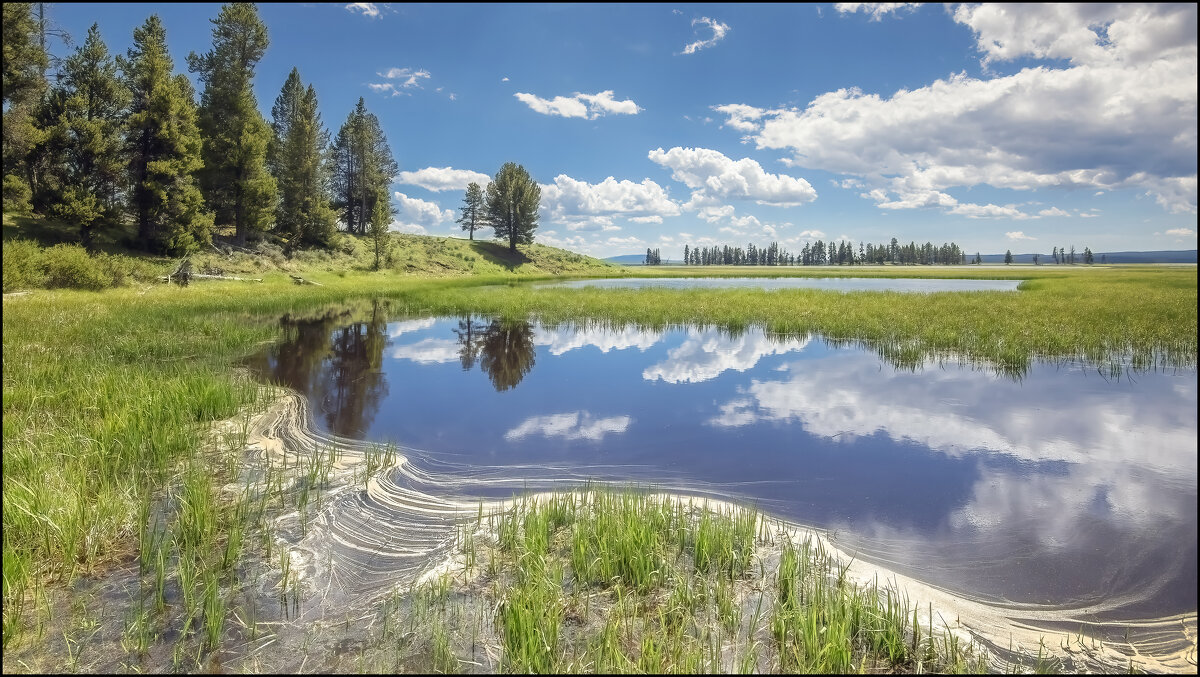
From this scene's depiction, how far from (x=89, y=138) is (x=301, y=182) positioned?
20441 mm

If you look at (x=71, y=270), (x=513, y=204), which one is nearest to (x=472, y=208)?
(x=513, y=204)

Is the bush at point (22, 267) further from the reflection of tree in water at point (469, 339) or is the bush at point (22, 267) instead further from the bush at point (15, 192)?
the reflection of tree in water at point (469, 339)

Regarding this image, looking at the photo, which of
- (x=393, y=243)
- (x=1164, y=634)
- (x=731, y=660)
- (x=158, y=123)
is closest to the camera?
(x=731, y=660)

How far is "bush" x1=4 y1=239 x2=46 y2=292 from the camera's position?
Answer: 2386cm

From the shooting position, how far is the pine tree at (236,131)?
43000 mm

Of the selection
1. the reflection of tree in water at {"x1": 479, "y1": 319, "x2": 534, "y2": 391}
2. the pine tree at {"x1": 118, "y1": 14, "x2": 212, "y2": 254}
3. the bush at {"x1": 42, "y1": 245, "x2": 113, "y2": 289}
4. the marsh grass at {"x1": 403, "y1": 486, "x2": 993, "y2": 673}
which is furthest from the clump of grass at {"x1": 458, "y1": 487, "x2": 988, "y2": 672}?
the pine tree at {"x1": 118, "y1": 14, "x2": 212, "y2": 254}

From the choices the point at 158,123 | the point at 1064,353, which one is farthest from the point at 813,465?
the point at 158,123

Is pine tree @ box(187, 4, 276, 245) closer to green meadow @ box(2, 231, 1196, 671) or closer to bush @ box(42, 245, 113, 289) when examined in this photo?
bush @ box(42, 245, 113, 289)

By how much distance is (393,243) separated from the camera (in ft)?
230

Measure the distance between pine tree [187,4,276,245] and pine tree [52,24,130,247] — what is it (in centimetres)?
844

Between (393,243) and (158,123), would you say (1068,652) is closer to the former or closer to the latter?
(158,123)

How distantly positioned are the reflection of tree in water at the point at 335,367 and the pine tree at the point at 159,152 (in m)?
20.5

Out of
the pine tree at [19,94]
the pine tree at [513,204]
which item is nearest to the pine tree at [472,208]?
the pine tree at [513,204]

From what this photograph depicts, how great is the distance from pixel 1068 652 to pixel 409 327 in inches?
932
